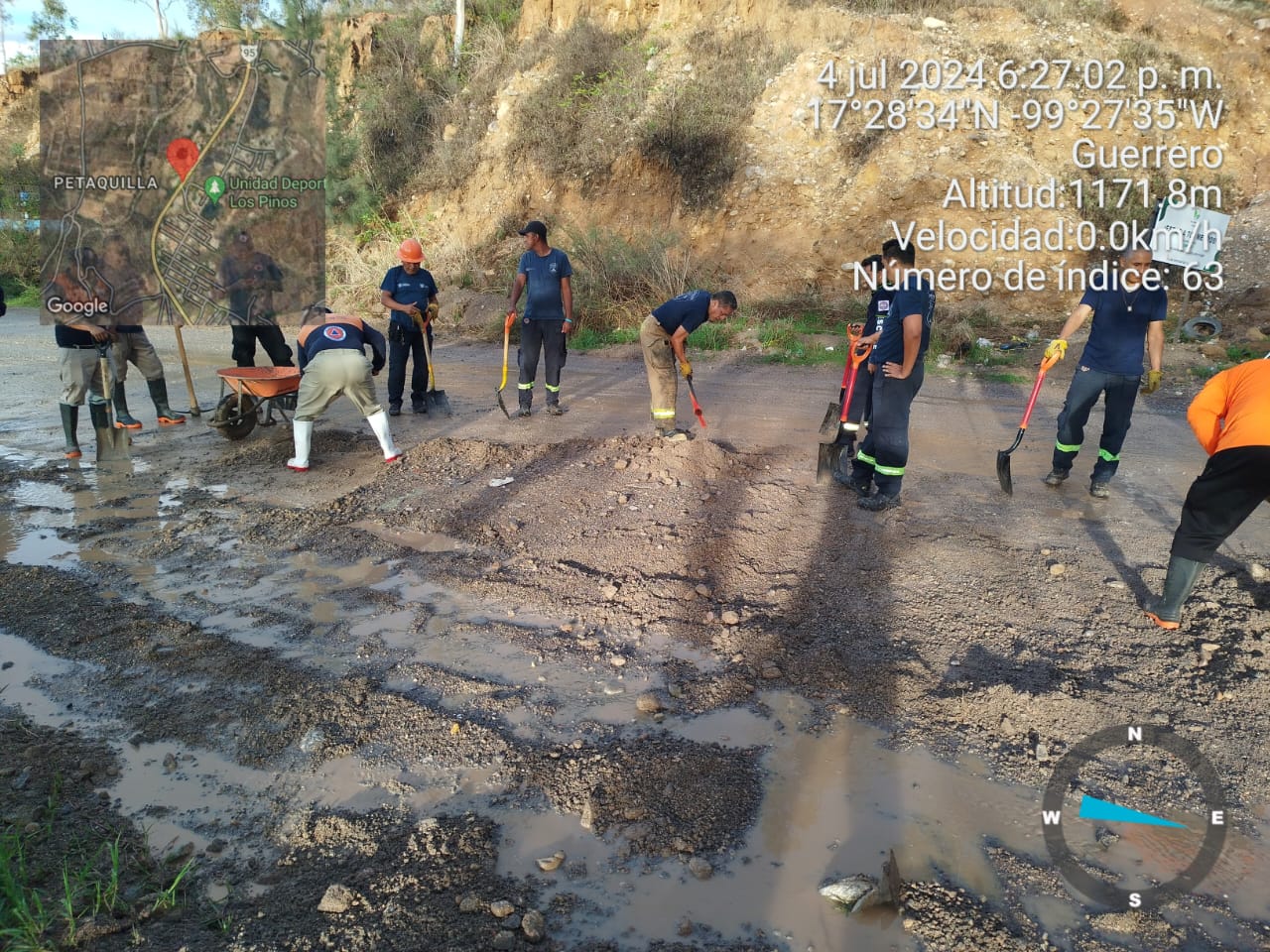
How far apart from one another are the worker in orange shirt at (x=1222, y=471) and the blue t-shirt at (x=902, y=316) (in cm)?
174

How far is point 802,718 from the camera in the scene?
11.2 ft

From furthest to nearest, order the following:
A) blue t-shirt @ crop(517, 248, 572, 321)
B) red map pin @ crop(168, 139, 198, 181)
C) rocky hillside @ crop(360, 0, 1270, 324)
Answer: rocky hillside @ crop(360, 0, 1270, 324) < red map pin @ crop(168, 139, 198, 181) < blue t-shirt @ crop(517, 248, 572, 321)

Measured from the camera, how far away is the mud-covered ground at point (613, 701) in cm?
250

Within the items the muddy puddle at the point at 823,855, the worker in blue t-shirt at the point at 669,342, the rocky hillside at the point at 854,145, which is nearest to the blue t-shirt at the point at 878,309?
the worker in blue t-shirt at the point at 669,342

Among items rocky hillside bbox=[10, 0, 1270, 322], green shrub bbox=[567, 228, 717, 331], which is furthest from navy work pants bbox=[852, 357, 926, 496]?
rocky hillside bbox=[10, 0, 1270, 322]

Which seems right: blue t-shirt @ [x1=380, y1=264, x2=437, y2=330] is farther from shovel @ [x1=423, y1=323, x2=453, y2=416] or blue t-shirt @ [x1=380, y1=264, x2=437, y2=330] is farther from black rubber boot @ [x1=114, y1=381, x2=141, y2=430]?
black rubber boot @ [x1=114, y1=381, x2=141, y2=430]

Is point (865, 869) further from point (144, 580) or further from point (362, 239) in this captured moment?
point (362, 239)

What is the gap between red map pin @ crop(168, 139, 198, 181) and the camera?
10219 millimetres

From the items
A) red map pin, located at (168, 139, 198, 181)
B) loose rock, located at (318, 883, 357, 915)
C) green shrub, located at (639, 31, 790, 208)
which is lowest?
loose rock, located at (318, 883, 357, 915)

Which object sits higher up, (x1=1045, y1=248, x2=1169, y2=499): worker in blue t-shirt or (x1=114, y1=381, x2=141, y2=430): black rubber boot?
(x1=1045, y1=248, x2=1169, y2=499): worker in blue t-shirt

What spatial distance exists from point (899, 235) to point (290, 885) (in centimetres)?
1430

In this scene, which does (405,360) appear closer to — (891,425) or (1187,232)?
(891,425)
